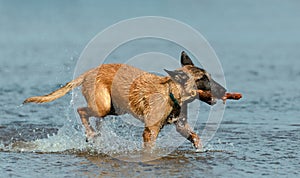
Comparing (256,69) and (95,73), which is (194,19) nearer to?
(256,69)

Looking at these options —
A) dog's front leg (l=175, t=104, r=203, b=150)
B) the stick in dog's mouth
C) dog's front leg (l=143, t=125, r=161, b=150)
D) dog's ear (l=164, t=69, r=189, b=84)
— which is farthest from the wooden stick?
dog's front leg (l=143, t=125, r=161, b=150)

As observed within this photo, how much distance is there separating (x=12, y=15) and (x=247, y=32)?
1485 centimetres

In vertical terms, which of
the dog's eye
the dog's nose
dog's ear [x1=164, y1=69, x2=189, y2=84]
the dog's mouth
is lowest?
the dog's mouth

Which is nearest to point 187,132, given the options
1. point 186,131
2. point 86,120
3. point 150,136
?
point 186,131

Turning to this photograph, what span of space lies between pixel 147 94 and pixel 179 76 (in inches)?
25.2

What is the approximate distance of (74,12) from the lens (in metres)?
43.4

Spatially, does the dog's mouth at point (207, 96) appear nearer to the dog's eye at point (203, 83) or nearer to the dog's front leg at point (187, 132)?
the dog's eye at point (203, 83)

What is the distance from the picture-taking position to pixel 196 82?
29.7 feet

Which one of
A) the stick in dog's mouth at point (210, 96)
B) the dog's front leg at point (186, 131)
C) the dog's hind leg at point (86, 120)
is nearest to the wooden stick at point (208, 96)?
the stick in dog's mouth at point (210, 96)

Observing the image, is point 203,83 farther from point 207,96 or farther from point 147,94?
point 147,94

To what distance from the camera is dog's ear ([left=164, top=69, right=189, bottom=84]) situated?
29.5 ft

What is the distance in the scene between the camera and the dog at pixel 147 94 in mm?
9055

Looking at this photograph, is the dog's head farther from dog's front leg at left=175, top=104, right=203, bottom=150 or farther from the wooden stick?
dog's front leg at left=175, top=104, right=203, bottom=150

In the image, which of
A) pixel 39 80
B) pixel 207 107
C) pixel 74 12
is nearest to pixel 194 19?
pixel 74 12
